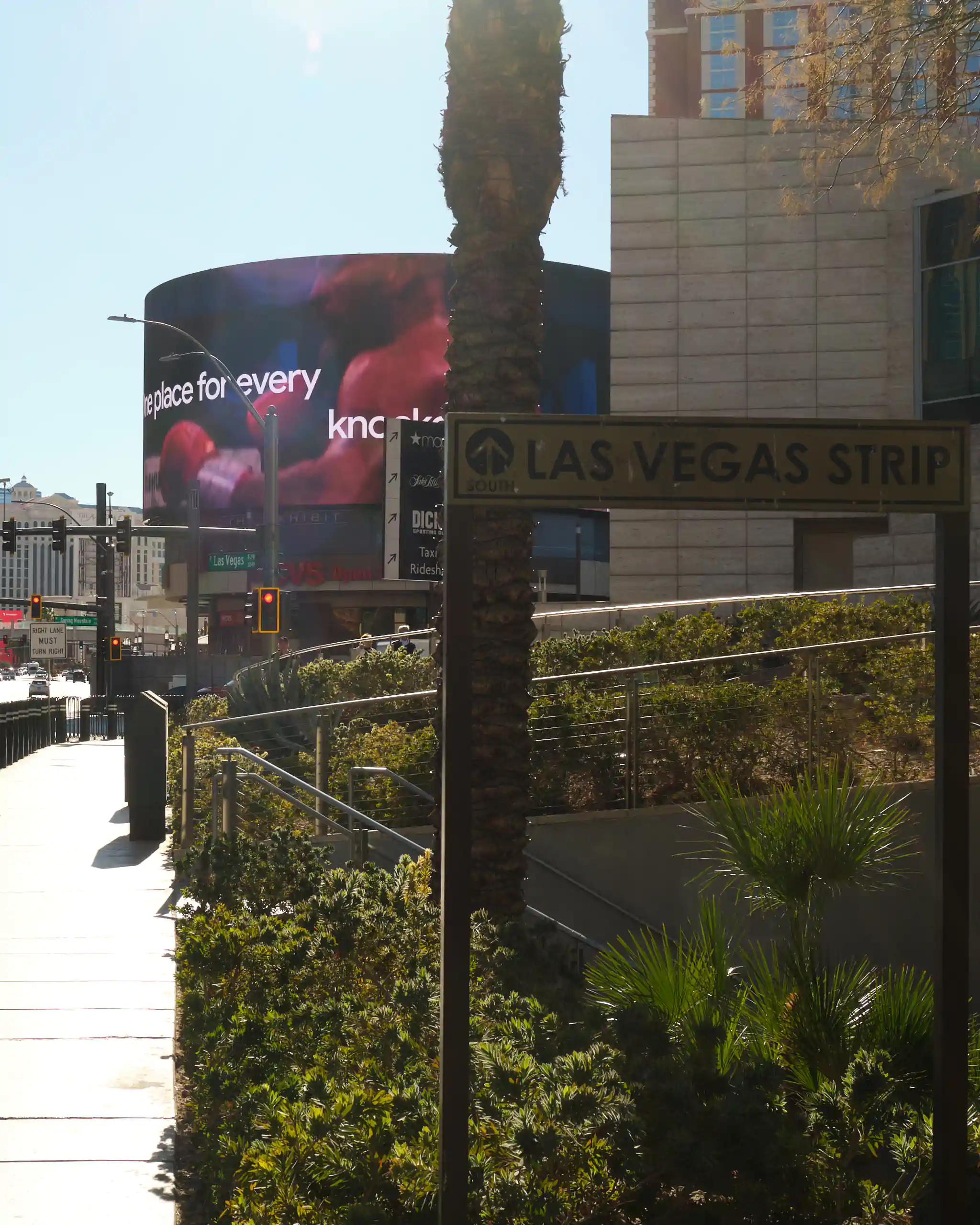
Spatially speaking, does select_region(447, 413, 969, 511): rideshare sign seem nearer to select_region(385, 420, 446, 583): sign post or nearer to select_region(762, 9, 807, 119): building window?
select_region(762, 9, 807, 119): building window

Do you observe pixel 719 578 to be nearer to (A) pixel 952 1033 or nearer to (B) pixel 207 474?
(A) pixel 952 1033

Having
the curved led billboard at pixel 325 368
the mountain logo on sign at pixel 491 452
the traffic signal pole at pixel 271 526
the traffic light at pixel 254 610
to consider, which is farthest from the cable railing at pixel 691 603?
the curved led billboard at pixel 325 368

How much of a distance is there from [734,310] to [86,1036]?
86.9 ft

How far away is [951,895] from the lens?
12.3ft

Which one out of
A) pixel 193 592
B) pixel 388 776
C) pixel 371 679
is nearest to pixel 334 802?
pixel 388 776

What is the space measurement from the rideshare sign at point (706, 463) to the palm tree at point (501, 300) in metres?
3.55

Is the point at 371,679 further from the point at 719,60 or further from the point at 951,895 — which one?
the point at 719,60

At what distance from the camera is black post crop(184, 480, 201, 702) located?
31.4m

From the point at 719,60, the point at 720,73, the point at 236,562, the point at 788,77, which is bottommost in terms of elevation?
the point at 236,562

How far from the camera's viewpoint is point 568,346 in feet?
236

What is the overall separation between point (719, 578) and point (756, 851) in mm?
25303

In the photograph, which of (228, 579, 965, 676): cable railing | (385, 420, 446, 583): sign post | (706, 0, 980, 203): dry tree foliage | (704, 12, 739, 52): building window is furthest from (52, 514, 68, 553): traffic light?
(704, 12, 739, 52): building window

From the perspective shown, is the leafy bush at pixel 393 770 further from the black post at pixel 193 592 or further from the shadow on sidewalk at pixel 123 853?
the black post at pixel 193 592

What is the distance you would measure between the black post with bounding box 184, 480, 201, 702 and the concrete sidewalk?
16.8 m
